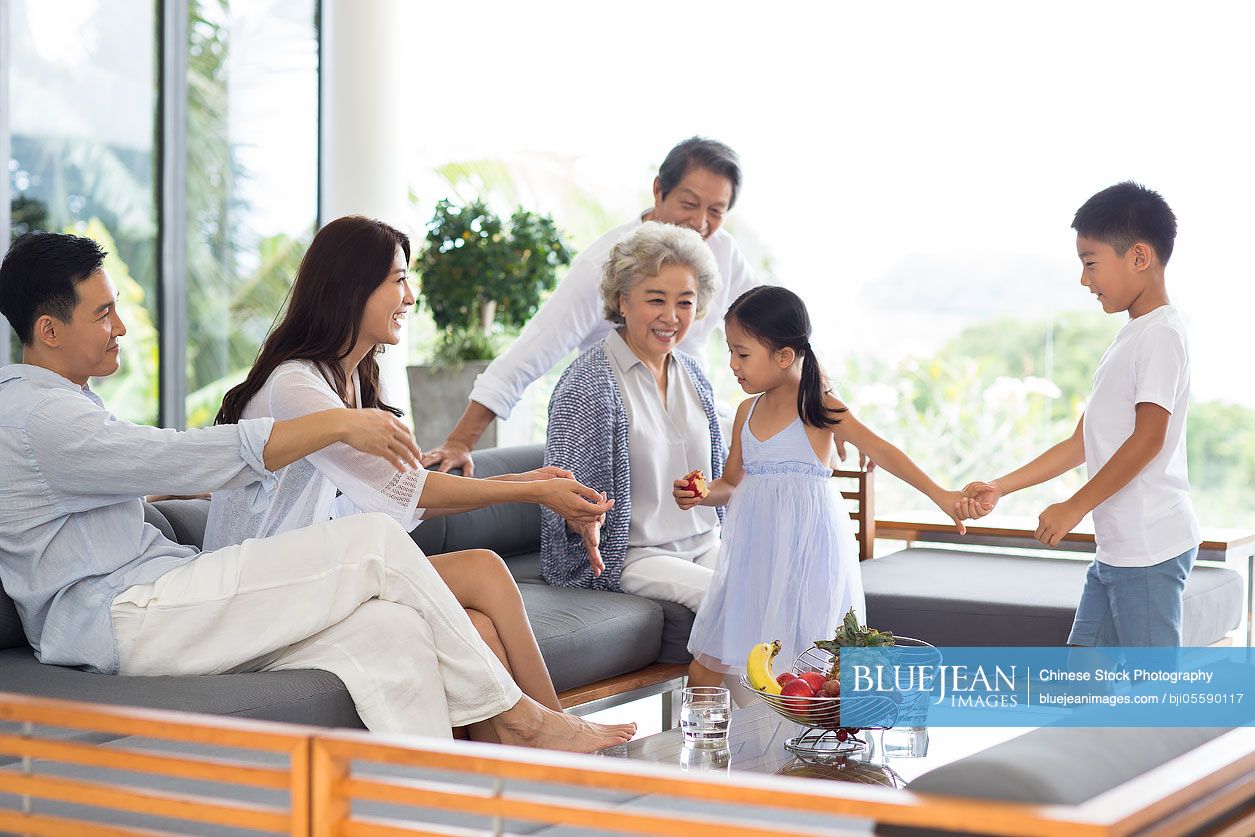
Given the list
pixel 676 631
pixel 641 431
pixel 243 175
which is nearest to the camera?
pixel 676 631

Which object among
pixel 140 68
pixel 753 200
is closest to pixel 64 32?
pixel 140 68

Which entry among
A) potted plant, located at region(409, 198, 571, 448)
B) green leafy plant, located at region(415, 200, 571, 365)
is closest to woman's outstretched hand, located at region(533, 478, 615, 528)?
potted plant, located at region(409, 198, 571, 448)

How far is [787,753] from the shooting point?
7.68 feet

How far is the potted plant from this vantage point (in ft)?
17.6

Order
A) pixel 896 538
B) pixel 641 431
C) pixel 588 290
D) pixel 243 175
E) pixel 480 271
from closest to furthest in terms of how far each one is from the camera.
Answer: pixel 641 431 < pixel 588 290 < pixel 896 538 < pixel 480 271 < pixel 243 175

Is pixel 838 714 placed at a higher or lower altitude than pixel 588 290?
lower

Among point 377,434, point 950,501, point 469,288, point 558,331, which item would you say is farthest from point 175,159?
point 950,501

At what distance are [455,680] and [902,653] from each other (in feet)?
2.59

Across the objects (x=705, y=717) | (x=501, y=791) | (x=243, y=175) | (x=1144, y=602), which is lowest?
(x=705, y=717)

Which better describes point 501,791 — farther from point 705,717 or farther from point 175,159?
point 175,159

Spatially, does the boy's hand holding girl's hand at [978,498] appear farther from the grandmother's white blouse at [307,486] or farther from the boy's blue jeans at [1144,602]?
the grandmother's white blouse at [307,486]

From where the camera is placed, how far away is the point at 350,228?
9.29 feet

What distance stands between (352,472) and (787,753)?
3.30 feet

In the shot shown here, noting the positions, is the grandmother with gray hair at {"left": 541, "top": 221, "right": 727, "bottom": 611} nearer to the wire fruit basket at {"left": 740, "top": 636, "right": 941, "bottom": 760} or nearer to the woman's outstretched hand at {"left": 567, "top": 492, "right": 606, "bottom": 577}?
the woman's outstretched hand at {"left": 567, "top": 492, "right": 606, "bottom": 577}
